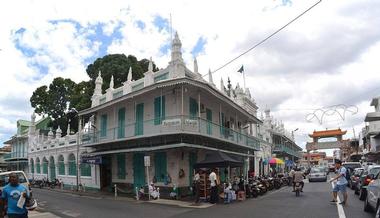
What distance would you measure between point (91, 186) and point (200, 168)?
13963mm

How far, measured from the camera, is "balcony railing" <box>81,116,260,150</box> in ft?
76.0

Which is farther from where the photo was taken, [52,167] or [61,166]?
[52,167]

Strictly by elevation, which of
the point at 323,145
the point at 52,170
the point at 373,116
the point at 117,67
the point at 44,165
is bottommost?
the point at 52,170

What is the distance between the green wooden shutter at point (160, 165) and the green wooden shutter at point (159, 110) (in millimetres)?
2130

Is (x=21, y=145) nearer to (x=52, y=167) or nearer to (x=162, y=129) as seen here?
(x=52, y=167)

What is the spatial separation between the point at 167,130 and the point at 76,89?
29806 millimetres

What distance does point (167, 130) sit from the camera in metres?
23.3

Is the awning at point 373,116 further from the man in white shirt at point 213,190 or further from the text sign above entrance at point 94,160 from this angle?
the man in white shirt at point 213,190

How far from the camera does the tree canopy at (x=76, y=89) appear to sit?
44.6 meters

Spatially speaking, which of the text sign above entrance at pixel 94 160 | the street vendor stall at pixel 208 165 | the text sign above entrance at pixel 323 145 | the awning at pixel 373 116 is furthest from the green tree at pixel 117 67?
the text sign above entrance at pixel 323 145

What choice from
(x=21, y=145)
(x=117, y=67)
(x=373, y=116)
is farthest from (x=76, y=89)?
(x=373, y=116)

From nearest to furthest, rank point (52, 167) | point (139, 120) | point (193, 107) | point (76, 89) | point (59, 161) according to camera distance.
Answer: point (193, 107), point (139, 120), point (59, 161), point (52, 167), point (76, 89)

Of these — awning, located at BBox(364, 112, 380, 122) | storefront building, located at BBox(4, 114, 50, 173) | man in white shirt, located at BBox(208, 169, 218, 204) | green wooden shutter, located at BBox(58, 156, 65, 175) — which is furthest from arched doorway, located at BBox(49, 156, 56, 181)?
awning, located at BBox(364, 112, 380, 122)

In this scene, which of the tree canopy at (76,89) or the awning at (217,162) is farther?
the tree canopy at (76,89)
